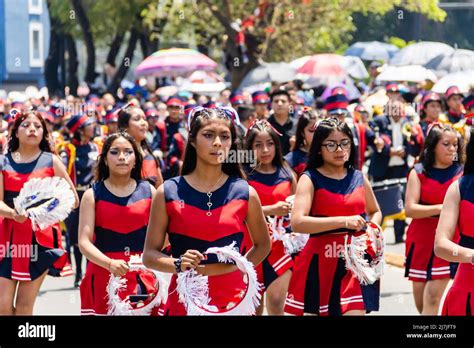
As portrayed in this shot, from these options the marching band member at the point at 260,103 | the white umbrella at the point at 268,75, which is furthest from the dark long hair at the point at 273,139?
the white umbrella at the point at 268,75

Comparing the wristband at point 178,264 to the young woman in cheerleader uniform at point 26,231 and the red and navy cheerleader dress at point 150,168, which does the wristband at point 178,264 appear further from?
the red and navy cheerleader dress at point 150,168

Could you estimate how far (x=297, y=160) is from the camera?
391 inches

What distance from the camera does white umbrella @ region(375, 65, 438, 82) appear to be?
2362 centimetres

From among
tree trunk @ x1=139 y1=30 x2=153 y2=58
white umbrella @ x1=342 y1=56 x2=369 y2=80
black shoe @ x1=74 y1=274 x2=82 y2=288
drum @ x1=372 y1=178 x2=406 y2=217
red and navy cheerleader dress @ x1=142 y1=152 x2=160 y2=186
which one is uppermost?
tree trunk @ x1=139 y1=30 x2=153 y2=58

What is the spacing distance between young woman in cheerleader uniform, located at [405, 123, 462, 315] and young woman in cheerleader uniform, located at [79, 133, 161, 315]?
2077 mm

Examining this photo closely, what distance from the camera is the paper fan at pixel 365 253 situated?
7.36 metres

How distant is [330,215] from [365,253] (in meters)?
0.29

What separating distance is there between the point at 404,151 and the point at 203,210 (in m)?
9.76

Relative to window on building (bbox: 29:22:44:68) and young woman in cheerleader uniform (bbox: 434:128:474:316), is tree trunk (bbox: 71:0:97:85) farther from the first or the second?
young woman in cheerleader uniform (bbox: 434:128:474:316)

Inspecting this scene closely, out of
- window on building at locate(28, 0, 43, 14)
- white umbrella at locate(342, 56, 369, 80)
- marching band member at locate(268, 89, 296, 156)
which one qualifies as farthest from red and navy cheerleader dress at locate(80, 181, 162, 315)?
window on building at locate(28, 0, 43, 14)

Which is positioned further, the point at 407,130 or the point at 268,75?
the point at 268,75

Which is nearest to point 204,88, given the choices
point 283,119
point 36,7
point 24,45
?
point 24,45

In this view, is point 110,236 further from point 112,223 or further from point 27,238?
point 27,238

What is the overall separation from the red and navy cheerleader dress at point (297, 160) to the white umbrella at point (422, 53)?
1389cm
